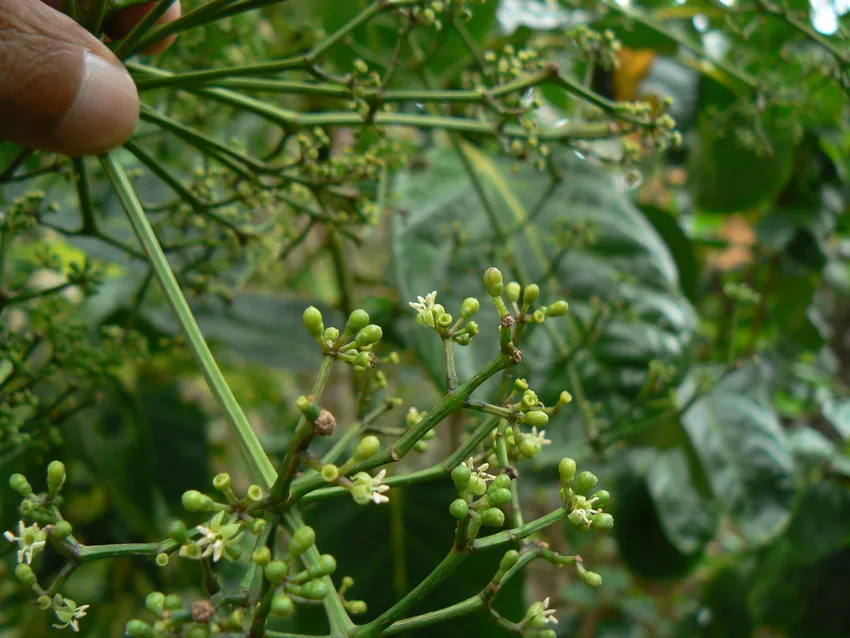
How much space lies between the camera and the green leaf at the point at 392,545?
3.38 feet

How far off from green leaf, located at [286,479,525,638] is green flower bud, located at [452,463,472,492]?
2.29 feet

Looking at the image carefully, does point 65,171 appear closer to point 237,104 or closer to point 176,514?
point 237,104

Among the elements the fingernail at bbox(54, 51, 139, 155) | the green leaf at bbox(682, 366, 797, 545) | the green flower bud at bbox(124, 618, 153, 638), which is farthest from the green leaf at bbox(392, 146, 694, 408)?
the green flower bud at bbox(124, 618, 153, 638)

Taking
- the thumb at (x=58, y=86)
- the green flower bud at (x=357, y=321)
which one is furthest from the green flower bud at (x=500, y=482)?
the thumb at (x=58, y=86)

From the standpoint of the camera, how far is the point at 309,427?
1.12 ft

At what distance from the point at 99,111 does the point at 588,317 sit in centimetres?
66

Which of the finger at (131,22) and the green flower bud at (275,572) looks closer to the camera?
the green flower bud at (275,572)

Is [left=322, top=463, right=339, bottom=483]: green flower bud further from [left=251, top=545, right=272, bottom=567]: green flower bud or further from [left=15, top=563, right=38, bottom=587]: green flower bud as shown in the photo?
[left=15, top=563, right=38, bottom=587]: green flower bud

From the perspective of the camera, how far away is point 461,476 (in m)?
0.36

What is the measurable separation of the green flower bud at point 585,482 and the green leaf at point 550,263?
428 millimetres

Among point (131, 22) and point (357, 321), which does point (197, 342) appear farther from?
point (131, 22)

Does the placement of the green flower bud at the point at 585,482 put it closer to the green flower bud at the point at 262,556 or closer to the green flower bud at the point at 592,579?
the green flower bud at the point at 592,579

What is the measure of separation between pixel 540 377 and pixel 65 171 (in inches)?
22.1

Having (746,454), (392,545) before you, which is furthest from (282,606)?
(746,454)
